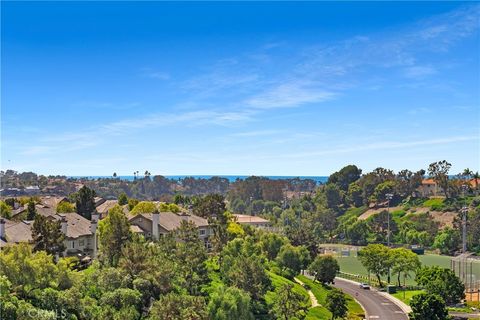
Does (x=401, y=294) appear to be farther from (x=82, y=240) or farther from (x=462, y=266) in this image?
(x=82, y=240)

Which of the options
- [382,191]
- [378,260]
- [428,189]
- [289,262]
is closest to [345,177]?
[382,191]

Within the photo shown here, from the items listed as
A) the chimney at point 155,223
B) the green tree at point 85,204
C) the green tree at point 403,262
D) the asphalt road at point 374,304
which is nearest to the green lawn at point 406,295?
the asphalt road at point 374,304

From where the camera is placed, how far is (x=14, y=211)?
77.9 m

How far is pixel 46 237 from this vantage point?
161 ft

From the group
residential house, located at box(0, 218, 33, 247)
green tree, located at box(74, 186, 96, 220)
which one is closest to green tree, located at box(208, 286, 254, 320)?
residential house, located at box(0, 218, 33, 247)

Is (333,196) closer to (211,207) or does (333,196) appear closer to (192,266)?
(211,207)

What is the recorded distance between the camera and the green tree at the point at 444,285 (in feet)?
215

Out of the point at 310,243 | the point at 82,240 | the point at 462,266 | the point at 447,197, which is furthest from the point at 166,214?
the point at 447,197

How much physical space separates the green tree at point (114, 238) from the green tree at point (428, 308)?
28.1 m

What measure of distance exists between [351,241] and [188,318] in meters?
112

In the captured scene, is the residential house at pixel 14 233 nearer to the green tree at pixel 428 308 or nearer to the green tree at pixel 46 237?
the green tree at pixel 46 237

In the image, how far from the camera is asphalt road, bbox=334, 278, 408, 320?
61000 mm

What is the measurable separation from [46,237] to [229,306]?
59.9 feet

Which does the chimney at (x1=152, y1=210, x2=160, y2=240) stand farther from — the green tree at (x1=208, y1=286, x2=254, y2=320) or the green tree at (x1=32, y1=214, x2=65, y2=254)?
the green tree at (x1=208, y1=286, x2=254, y2=320)
